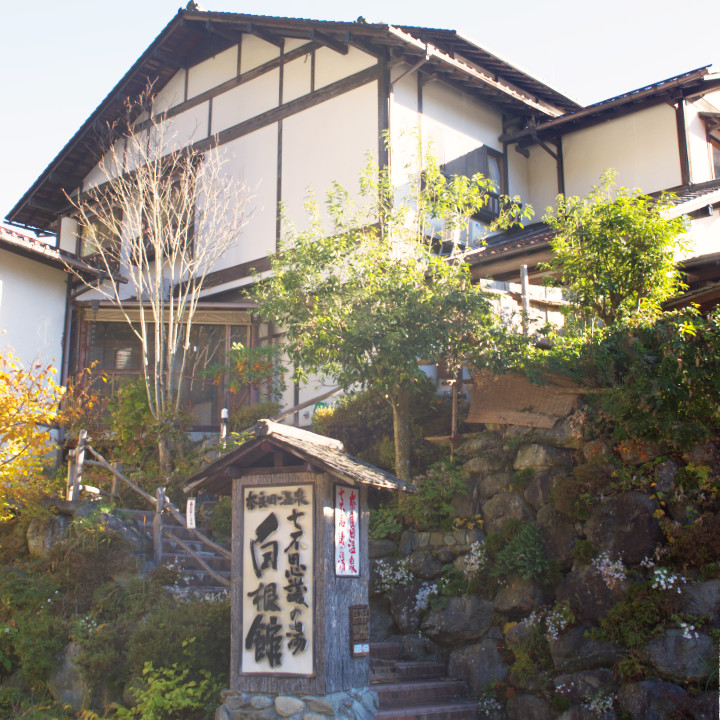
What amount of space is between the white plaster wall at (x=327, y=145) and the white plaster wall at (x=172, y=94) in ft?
15.0

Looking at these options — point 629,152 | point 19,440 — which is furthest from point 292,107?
point 19,440

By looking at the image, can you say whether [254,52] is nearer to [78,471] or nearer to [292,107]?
[292,107]

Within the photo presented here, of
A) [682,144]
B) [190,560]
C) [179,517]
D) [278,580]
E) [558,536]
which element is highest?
[682,144]

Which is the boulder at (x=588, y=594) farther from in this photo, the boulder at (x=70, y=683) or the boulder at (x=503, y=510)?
the boulder at (x=70, y=683)

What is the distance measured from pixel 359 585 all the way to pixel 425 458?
4.12m

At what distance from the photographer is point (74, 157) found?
2411cm

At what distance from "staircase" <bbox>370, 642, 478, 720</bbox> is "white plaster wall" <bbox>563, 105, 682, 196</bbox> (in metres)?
13.1

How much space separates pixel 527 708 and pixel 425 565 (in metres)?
2.73

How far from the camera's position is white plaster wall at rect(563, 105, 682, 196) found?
19.4 m

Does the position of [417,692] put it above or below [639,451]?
below

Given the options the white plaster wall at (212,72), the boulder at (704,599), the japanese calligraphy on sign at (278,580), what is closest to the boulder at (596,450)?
the boulder at (704,599)

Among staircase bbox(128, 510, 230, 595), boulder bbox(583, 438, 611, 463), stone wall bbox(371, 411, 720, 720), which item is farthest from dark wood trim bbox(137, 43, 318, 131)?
boulder bbox(583, 438, 611, 463)

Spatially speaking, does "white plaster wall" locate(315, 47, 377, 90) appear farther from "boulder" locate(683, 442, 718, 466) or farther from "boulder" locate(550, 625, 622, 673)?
"boulder" locate(550, 625, 622, 673)

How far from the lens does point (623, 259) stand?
12891 millimetres
